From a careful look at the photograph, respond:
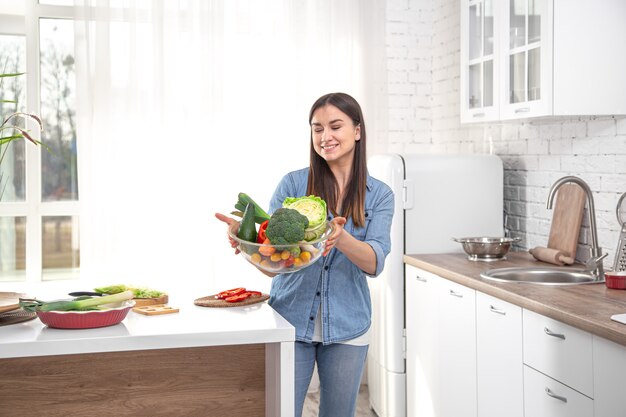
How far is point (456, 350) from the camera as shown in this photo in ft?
11.6

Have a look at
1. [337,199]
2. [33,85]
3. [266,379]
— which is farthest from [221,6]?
[266,379]

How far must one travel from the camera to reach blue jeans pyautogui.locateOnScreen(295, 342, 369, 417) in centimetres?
255

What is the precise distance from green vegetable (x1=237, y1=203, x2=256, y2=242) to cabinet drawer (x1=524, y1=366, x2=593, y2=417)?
44.8 inches

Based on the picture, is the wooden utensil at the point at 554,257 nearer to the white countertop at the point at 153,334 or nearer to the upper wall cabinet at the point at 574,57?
the upper wall cabinet at the point at 574,57

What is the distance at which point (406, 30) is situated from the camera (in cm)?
516

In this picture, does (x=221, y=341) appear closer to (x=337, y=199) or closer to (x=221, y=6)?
(x=337, y=199)

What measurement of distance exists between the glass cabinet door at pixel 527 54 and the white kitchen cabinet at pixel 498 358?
0.93 m

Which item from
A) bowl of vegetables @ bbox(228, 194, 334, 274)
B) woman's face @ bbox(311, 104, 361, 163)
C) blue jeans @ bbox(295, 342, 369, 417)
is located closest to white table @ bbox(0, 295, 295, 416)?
blue jeans @ bbox(295, 342, 369, 417)

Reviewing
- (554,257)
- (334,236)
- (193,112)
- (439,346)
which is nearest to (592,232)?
(554,257)

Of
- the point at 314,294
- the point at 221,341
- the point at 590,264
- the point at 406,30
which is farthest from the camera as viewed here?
the point at 406,30

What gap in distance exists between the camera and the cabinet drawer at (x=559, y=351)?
2391mm

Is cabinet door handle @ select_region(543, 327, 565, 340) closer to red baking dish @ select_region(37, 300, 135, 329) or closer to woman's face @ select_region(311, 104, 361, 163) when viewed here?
woman's face @ select_region(311, 104, 361, 163)

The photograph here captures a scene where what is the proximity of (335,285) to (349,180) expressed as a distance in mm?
359

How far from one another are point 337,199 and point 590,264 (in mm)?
1254
